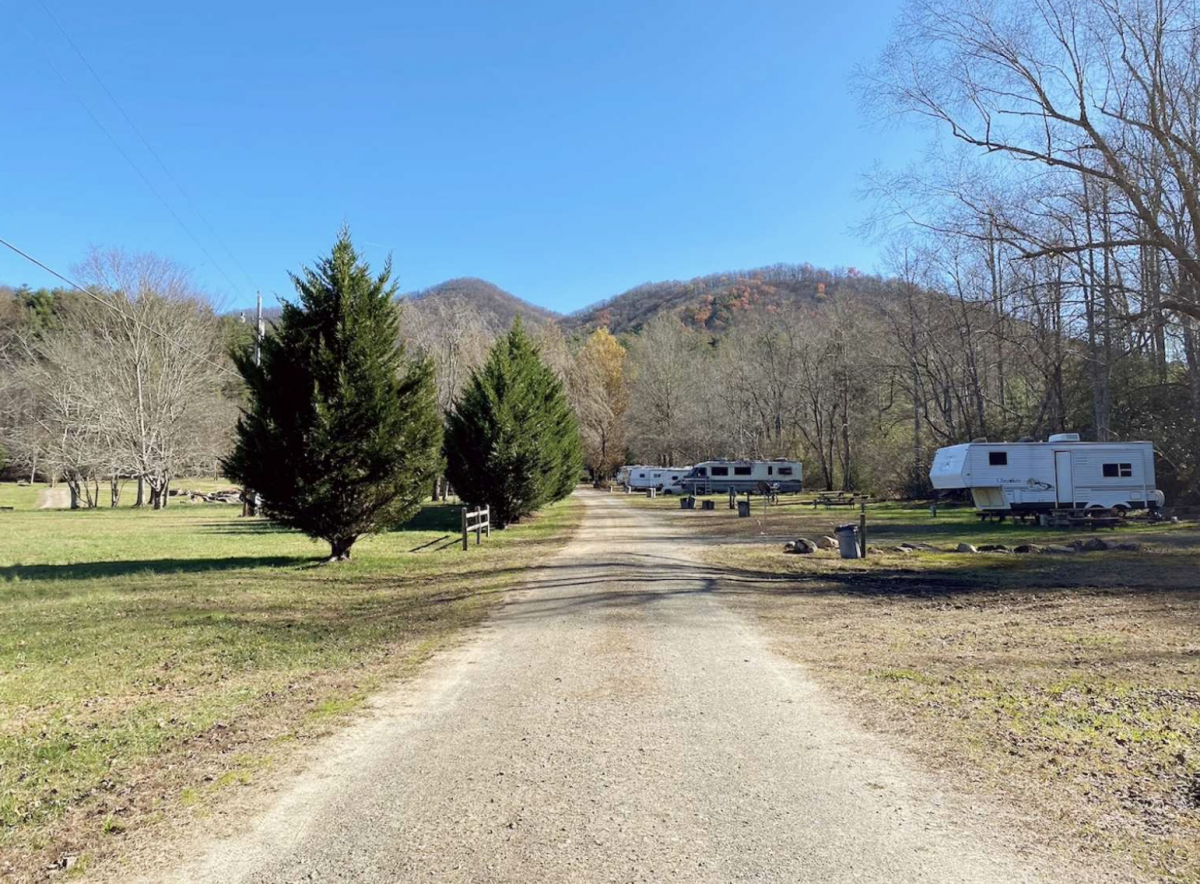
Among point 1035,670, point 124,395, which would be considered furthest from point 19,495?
point 1035,670

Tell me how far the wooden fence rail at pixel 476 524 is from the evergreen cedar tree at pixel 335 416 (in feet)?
13.2

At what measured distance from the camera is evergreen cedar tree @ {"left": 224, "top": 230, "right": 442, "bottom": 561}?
15117 millimetres

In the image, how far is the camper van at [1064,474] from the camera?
1000 inches

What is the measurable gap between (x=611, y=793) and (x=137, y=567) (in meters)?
15.3

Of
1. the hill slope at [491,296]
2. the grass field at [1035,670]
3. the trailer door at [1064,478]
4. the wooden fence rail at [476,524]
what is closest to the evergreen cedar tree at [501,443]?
the wooden fence rail at [476,524]

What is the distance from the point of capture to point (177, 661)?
25.8 ft

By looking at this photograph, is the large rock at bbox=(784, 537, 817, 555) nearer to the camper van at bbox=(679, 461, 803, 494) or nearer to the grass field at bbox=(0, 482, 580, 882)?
the grass field at bbox=(0, 482, 580, 882)

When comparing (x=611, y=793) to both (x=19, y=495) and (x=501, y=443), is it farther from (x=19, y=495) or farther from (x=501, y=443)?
(x=19, y=495)

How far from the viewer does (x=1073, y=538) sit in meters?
20.9

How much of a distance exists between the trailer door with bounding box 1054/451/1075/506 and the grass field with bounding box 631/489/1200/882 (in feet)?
30.5

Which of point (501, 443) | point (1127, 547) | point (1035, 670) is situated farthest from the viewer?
point (501, 443)

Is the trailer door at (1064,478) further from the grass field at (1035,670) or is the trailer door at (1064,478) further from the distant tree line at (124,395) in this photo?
the distant tree line at (124,395)

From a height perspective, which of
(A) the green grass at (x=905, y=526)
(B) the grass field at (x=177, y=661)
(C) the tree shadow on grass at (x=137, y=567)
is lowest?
(A) the green grass at (x=905, y=526)

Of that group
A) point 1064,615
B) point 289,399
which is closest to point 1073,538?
point 1064,615
